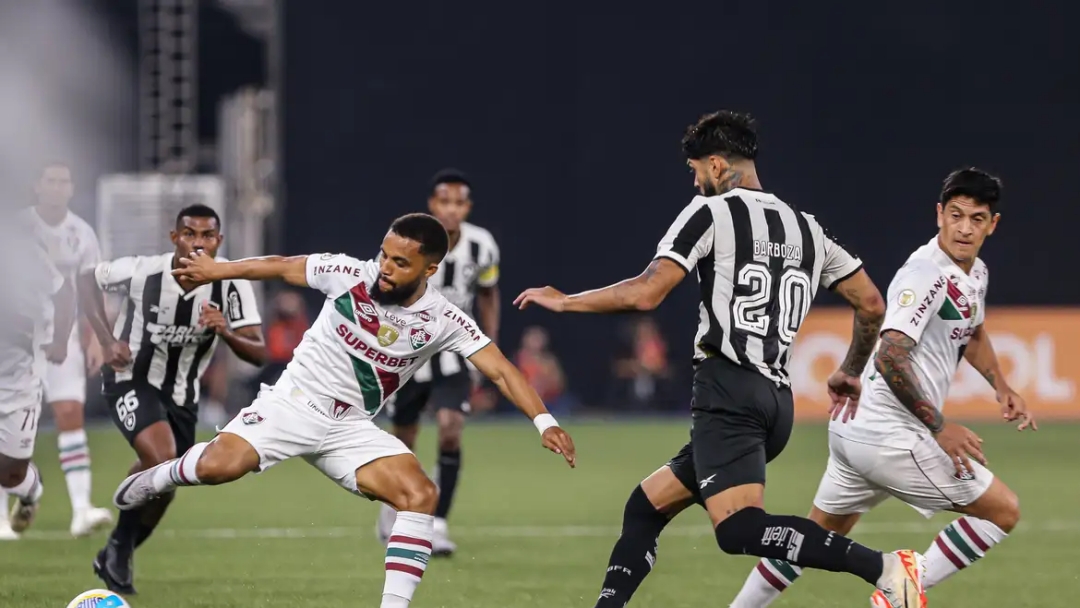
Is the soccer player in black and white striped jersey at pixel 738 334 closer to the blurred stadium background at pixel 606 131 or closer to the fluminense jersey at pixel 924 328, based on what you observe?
the fluminense jersey at pixel 924 328

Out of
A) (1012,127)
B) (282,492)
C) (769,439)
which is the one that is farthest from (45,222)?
(1012,127)

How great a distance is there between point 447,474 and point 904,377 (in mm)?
4408

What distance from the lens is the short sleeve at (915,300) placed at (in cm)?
626

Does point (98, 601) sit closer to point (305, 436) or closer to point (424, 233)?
point (305, 436)

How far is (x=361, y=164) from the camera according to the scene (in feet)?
83.8

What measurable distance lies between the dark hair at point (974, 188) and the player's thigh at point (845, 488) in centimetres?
118

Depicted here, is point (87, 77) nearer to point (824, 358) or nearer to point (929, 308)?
point (824, 358)

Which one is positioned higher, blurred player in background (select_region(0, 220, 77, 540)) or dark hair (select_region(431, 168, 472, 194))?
dark hair (select_region(431, 168, 472, 194))

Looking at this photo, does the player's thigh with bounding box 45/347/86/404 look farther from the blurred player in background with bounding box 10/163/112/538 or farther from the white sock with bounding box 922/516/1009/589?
the white sock with bounding box 922/516/1009/589

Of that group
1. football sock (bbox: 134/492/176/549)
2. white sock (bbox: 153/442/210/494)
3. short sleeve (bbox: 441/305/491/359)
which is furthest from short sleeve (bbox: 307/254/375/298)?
football sock (bbox: 134/492/176/549)

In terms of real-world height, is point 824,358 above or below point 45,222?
below

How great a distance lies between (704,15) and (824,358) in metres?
6.82

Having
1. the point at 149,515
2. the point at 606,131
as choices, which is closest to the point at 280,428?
the point at 149,515

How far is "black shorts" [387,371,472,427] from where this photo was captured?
10.1m
